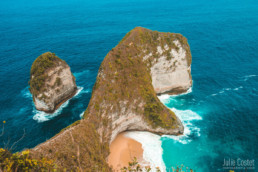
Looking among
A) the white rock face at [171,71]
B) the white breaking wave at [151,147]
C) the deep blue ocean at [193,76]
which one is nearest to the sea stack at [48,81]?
the deep blue ocean at [193,76]

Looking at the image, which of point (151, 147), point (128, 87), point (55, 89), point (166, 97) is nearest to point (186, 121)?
point (166, 97)

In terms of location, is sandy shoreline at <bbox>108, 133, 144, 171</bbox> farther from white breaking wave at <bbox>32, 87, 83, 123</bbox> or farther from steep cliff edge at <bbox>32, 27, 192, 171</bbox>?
white breaking wave at <bbox>32, 87, 83, 123</bbox>

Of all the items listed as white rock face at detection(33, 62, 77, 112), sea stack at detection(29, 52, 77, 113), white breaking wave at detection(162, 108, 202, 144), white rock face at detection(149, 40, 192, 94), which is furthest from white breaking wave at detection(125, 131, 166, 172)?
sea stack at detection(29, 52, 77, 113)

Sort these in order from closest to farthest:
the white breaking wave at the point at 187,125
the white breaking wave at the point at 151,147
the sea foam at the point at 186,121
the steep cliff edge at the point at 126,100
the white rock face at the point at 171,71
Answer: the steep cliff edge at the point at 126,100 → the white breaking wave at the point at 151,147 → the white breaking wave at the point at 187,125 → the sea foam at the point at 186,121 → the white rock face at the point at 171,71

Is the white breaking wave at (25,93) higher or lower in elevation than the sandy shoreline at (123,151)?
higher

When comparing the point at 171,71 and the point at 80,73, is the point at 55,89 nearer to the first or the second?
the point at 80,73

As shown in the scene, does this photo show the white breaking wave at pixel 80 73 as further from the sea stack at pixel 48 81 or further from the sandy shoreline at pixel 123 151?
the sandy shoreline at pixel 123 151
